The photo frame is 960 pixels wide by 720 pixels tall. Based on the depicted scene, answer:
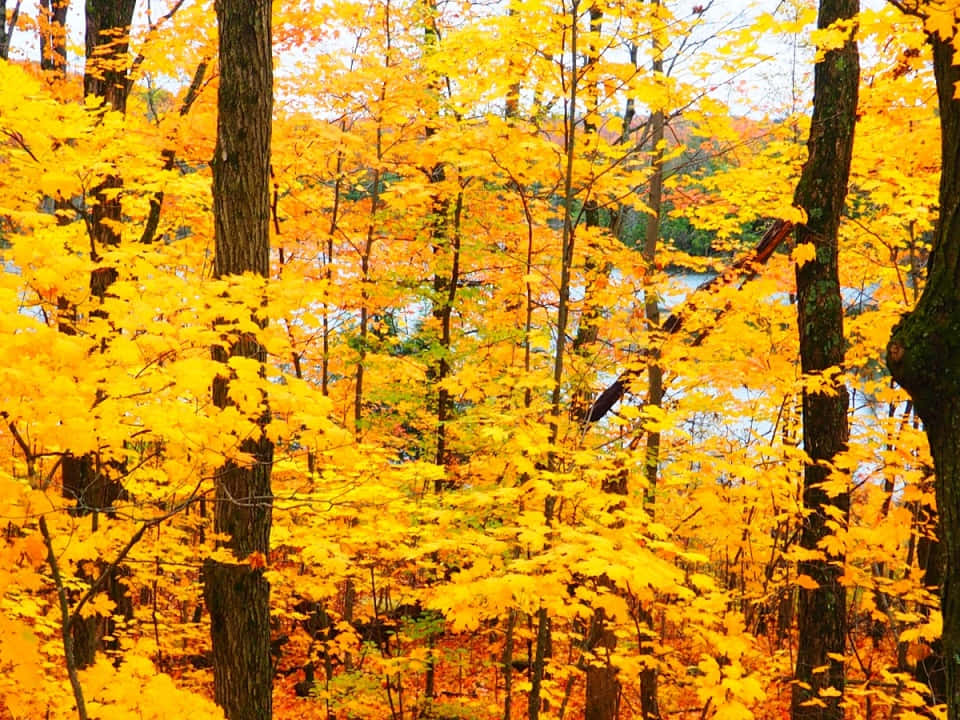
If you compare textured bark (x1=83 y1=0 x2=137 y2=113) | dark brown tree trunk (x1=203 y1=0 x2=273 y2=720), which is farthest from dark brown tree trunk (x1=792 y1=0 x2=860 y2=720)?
textured bark (x1=83 y1=0 x2=137 y2=113)

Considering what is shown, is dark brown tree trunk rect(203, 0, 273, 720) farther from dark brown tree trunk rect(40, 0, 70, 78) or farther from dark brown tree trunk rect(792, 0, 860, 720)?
dark brown tree trunk rect(40, 0, 70, 78)

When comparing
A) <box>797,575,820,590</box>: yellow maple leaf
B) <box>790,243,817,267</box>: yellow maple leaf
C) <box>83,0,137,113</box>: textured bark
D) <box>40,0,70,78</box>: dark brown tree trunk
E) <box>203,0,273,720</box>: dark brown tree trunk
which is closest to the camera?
<box>203,0,273,720</box>: dark brown tree trunk

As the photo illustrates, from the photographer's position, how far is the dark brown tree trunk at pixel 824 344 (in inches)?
222

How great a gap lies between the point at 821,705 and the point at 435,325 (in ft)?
21.1

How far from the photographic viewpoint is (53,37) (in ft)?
36.0

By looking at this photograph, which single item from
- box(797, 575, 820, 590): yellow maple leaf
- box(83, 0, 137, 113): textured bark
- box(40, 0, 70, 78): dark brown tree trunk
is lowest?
box(797, 575, 820, 590): yellow maple leaf

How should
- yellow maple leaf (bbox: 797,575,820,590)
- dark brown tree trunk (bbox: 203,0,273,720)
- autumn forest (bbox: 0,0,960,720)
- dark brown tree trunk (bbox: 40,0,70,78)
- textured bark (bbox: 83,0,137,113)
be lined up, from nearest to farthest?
1. autumn forest (bbox: 0,0,960,720)
2. dark brown tree trunk (bbox: 203,0,273,720)
3. yellow maple leaf (bbox: 797,575,820,590)
4. textured bark (bbox: 83,0,137,113)
5. dark brown tree trunk (bbox: 40,0,70,78)

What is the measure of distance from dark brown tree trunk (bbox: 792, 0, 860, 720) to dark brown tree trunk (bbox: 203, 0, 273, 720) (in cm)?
424

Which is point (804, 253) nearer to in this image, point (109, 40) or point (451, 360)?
point (451, 360)

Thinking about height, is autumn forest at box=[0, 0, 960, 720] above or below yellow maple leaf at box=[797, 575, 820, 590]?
above

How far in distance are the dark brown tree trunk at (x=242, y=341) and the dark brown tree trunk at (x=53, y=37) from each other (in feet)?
25.2

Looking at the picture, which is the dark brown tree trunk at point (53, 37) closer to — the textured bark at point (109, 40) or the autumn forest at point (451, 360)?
the autumn forest at point (451, 360)

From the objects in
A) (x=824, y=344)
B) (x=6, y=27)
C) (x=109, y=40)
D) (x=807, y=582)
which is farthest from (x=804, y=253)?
(x=6, y=27)

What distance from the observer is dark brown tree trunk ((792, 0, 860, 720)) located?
5.65 meters
